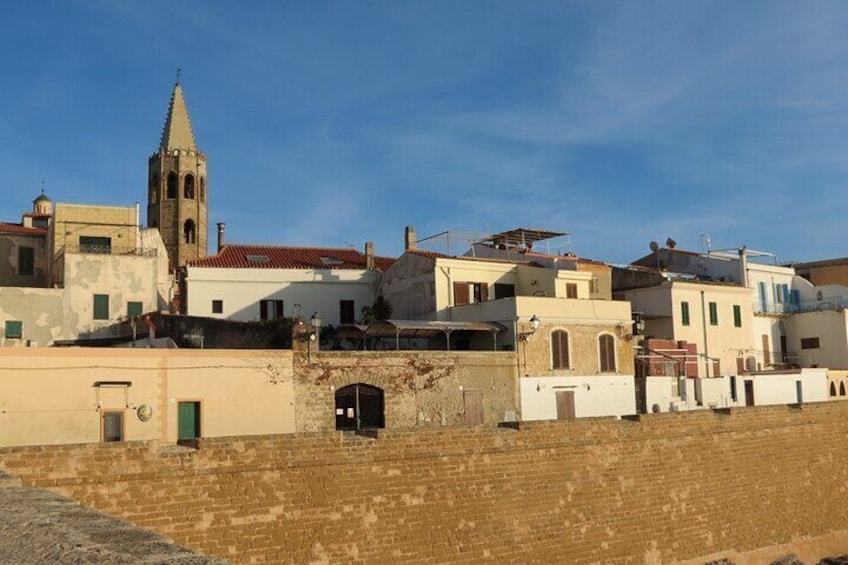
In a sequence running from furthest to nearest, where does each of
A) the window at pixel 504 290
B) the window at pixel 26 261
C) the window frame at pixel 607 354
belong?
the window at pixel 26 261, the window at pixel 504 290, the window frame at pixel 607 354

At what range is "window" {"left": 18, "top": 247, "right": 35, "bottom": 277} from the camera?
35.8 metres

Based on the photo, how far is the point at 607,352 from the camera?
29453mm

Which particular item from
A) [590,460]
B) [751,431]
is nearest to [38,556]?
[590,460]

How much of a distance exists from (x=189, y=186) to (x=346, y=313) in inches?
902

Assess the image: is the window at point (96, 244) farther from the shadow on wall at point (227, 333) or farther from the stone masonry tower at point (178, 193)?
the stone masonry tower at point (178, 193)

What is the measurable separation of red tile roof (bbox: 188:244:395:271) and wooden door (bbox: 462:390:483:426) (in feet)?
43.8

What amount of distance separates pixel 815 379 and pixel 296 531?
2804 cm

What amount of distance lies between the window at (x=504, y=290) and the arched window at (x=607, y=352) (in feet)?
14.9

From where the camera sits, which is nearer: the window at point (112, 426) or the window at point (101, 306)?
the window at point (112, 426)

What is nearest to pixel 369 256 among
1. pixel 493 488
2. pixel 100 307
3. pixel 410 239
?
pixel 410 239

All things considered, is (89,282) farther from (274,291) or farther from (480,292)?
(480,292)

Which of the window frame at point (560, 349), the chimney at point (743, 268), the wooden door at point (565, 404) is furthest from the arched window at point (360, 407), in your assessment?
the chimney at point (743, 268)

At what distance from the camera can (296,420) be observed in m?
22.8

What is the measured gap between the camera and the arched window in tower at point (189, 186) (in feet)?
178
